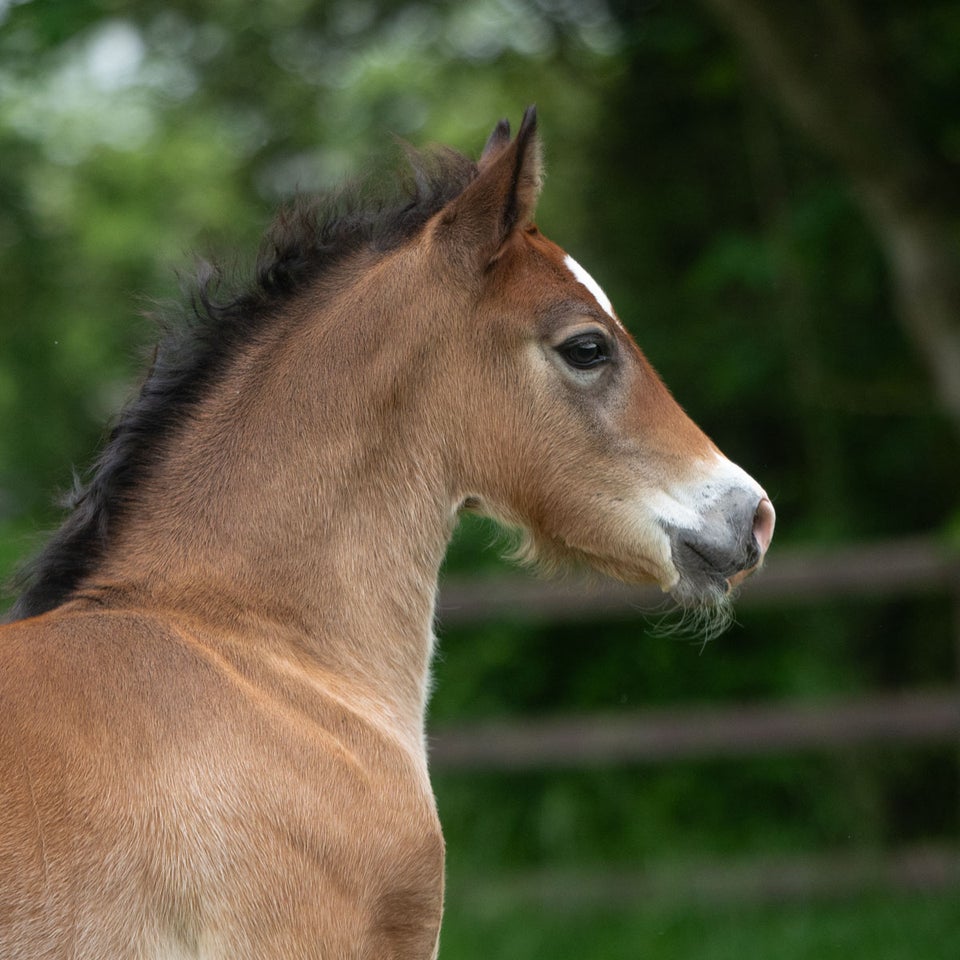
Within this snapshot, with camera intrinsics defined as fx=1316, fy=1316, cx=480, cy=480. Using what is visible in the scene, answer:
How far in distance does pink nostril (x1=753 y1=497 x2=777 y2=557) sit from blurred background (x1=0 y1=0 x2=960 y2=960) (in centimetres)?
323

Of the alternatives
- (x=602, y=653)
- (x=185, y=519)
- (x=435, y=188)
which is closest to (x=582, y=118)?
(x=602, y=653)

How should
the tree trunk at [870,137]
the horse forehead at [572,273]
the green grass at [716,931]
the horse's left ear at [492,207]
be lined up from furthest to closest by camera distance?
the green grass at [716,931] → the tree trunk at [870,137] → the horse forehead at [572,273] → the horse's left ear at [492,207]

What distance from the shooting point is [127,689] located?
2.48 metres

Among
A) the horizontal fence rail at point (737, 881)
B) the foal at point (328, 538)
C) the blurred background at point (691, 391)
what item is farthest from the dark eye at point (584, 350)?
the horizontal fence rail at point (737, 881)

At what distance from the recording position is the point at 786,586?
6758mm

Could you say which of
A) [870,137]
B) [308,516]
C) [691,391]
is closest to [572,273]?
[308,516]

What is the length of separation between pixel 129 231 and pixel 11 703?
33.8ft

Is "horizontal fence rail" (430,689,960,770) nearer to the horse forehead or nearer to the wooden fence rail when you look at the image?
the wooden fence rail

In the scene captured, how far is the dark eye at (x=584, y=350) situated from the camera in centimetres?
296

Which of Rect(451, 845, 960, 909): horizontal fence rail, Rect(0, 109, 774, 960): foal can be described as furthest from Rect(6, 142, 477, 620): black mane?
Rect(451, 845, 960, 909): horizontal fence rail

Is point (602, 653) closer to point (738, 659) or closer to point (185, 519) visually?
point (738, 659)

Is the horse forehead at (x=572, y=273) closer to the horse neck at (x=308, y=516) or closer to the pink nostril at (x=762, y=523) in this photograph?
the horse neck at (x=308, y=516)

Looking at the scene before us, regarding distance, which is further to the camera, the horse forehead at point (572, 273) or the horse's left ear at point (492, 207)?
the horse forehead at point (572, 273)

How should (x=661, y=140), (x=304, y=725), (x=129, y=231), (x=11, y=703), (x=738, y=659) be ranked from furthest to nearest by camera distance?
(x=129, y=231) < (x=661, y=140) < (x=738, y=659) < (x=304, y=725) < (x=11, y=703)
